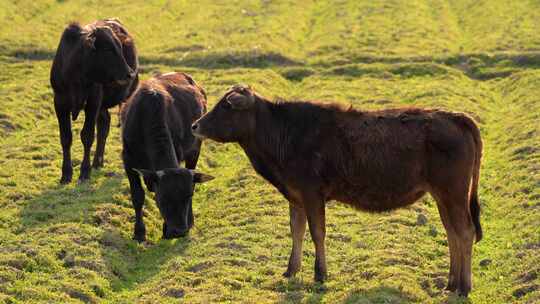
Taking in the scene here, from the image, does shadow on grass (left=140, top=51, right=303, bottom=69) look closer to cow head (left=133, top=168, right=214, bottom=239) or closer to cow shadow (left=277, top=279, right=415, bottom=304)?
cow head (left=133, top=168, right=214, bottom=239)

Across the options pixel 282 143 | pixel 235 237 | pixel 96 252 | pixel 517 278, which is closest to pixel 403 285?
pixel 517 278

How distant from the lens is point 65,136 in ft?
69.8

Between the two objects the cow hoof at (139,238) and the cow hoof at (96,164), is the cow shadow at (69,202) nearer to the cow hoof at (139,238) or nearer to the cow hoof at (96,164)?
the cow hoof at (96,164)

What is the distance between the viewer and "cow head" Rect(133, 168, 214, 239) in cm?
1597

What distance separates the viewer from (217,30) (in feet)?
164

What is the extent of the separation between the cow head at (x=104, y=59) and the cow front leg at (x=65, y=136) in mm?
947

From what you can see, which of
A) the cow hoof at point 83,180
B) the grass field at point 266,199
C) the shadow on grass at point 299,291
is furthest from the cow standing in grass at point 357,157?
the cow hoof at point 83,180

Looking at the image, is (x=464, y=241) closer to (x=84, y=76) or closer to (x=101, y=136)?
(x=84, y=76)

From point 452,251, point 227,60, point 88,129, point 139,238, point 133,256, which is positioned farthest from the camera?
point 227,60

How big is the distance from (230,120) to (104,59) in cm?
772

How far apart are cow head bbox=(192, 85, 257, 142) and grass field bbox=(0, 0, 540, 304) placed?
94.1 inches

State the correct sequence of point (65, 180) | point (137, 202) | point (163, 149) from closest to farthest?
point (163, 149), point (137, 202), point (65, 180)

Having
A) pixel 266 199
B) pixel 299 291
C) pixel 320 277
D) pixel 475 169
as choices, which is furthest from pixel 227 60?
pixel 475 169

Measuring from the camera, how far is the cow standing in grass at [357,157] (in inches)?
529
